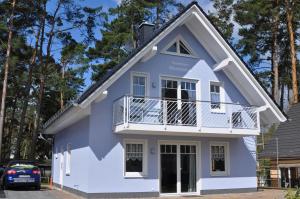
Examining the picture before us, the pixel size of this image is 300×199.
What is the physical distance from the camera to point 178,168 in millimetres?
17031

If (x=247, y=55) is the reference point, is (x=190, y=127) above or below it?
below

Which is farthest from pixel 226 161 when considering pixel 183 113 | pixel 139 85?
pixel 139 85

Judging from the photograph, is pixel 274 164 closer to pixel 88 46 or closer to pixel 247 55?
pixel 247 55

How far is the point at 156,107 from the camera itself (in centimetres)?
1648

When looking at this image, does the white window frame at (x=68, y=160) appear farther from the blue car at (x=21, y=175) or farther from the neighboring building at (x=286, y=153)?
the neighboring building at (x=286, y=153)

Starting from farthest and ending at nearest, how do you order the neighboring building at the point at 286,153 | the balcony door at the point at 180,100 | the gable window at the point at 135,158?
the neighboring building at the point at 286,153
the balcony door at the point at 180,100
the gable window at the point at 135,158

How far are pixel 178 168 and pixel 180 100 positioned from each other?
291cm

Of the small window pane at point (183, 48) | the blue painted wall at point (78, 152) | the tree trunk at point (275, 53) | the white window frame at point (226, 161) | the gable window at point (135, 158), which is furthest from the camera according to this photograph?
the tree trunk at point (275, 53)

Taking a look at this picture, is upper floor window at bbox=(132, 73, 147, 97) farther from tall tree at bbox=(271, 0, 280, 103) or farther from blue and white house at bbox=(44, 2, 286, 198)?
tall tree at bbox=(271, 0, 280, 103)

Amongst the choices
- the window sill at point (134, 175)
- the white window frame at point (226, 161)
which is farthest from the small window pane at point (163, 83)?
the window sill at point (134, 175)

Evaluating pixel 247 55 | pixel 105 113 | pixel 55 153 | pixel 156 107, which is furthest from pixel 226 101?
pixel 247 55

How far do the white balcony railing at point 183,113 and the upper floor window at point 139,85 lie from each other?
651 millimetres

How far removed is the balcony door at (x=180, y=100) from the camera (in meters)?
16.4

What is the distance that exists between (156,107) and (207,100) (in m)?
2.75
